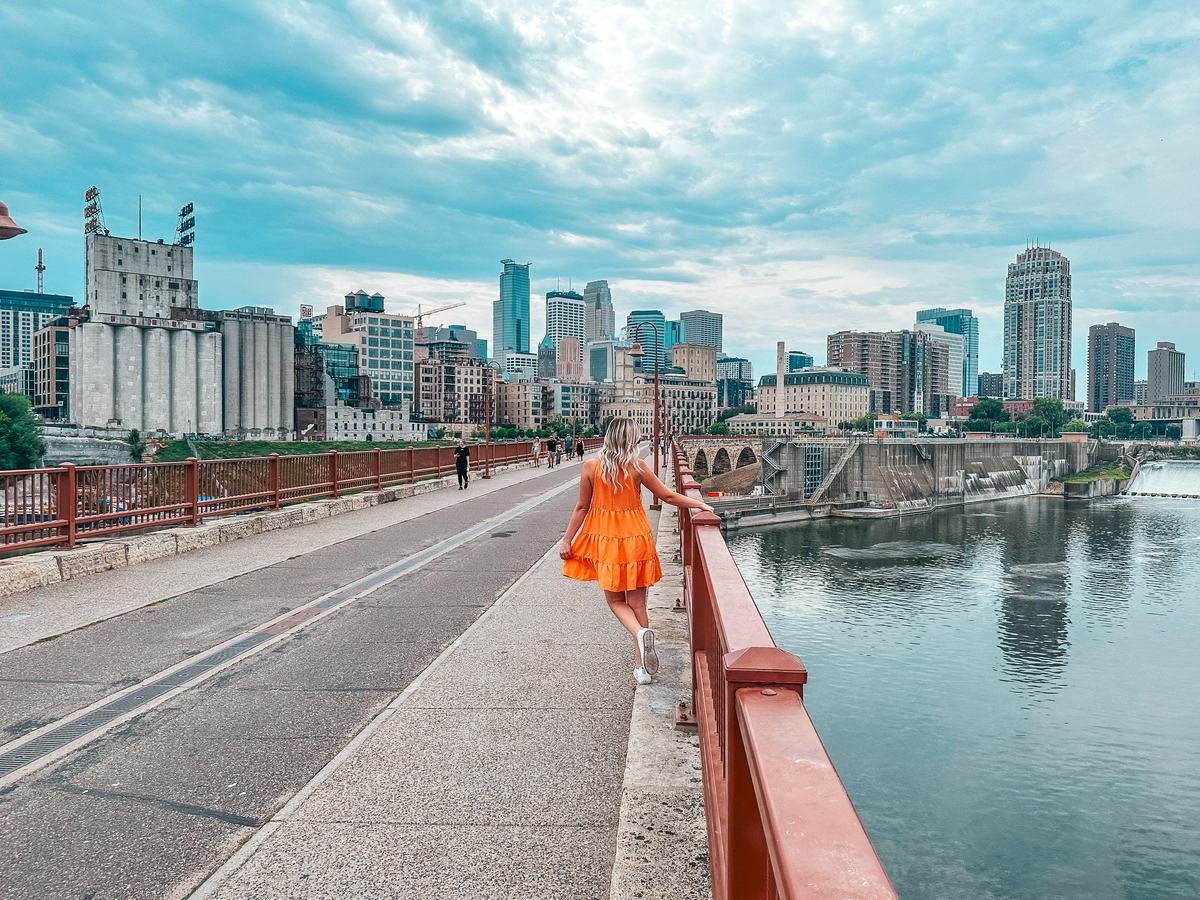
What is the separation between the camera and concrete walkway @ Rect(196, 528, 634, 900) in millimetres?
3656

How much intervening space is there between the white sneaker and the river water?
→ 15196mm

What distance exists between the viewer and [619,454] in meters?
5.84

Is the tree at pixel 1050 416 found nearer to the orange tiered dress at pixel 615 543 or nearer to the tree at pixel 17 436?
the tree at pixel 17 436

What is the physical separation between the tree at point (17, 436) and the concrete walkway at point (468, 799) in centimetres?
8564

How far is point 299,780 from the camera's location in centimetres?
474

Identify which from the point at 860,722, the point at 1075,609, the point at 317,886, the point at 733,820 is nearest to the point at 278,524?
the point at 317,886

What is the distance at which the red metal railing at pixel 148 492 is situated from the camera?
36.9 feet

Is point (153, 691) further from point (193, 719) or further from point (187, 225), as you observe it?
point (187, 225)

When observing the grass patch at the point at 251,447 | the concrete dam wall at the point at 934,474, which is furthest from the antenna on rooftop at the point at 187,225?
the concrete dam wall at the point at 934,474

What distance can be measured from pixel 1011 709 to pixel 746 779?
2938 cm

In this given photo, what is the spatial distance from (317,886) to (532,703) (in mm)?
2551

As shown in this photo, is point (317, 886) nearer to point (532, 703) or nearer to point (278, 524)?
point (532, 703)

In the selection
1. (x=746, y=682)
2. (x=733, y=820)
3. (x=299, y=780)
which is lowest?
(x=299, y=780)

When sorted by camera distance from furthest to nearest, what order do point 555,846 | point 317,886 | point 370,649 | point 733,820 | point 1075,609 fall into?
point 1075,609, point 370,649, point 555,846, point 317,886, point 733,820
